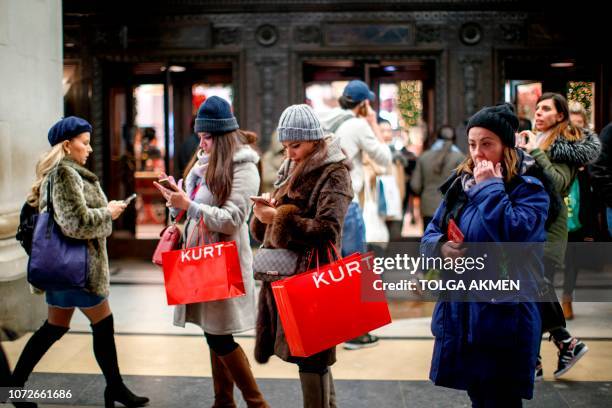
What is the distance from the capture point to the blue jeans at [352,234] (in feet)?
19.2

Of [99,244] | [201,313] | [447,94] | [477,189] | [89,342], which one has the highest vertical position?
[447,94]

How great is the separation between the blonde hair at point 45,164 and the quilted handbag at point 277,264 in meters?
1.45

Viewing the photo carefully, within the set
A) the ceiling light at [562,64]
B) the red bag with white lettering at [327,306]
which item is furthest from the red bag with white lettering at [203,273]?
the ceiling light at [562,64]

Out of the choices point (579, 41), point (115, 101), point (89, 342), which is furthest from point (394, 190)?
point (115, 101)

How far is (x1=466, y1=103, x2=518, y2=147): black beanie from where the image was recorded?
338 cm

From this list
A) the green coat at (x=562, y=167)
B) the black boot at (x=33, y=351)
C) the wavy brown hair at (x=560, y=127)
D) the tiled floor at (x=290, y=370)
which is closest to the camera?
the black boot at (x=33, y=351)

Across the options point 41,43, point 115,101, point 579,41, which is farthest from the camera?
point 115,101

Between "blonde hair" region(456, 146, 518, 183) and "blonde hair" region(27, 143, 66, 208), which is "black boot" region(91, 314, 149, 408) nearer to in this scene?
"blonde hair" region(27, 143, 66, 208)

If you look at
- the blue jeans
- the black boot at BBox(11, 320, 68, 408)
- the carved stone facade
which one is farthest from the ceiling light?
the black boot at BBox(11, 320, 68, 408)

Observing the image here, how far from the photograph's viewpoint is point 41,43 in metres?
6.89

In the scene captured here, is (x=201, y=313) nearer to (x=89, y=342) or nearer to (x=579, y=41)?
(x=89, y=342)

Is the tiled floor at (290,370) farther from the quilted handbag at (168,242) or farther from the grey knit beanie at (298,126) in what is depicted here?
the grey knit beanie at (298,126)

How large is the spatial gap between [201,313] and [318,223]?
105 cm

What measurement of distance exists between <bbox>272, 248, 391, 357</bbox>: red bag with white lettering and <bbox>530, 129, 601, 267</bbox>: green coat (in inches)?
77.5
